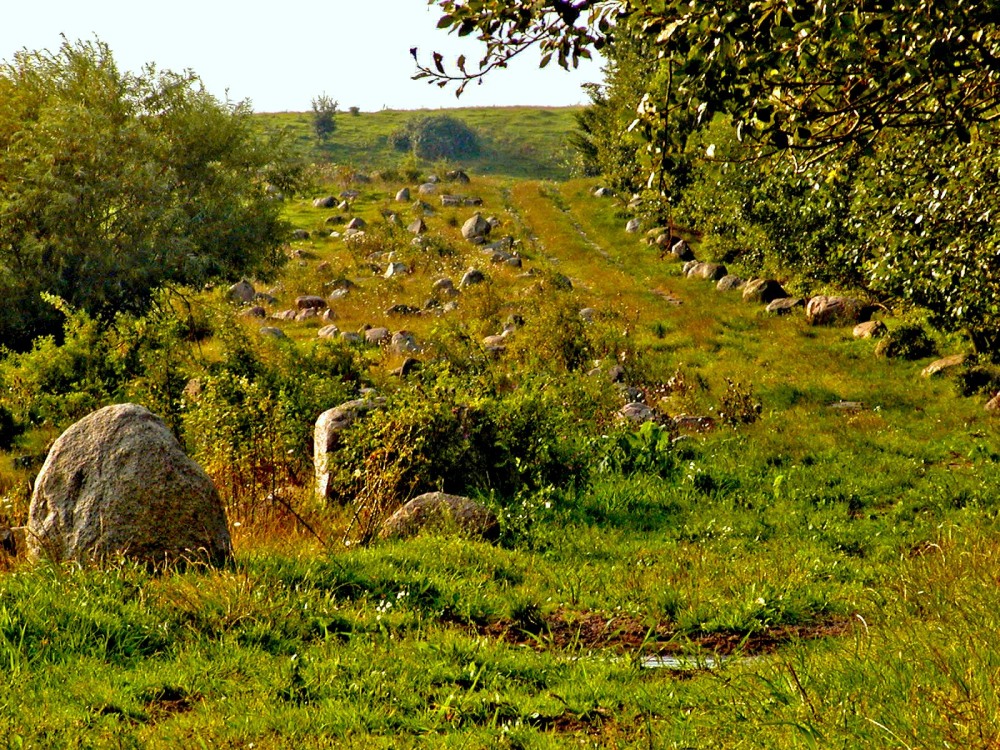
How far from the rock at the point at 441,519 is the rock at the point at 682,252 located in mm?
24991

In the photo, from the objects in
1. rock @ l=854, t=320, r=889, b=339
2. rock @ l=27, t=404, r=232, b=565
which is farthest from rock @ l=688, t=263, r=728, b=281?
rock @ l=27, t=404, r=232, b=565

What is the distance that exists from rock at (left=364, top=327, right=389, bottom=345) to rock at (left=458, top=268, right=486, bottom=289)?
5.42 m

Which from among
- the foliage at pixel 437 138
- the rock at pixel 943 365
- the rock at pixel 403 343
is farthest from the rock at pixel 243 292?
the foliage at pixel 437 138

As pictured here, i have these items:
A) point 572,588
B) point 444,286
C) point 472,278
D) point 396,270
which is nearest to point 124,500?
point 572,588

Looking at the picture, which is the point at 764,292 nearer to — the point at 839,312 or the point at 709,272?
the point at 839,312

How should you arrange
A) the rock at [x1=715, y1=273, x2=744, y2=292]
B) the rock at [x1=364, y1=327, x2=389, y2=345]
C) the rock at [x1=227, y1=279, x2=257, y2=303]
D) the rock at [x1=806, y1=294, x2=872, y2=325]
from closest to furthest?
the rock at [x1=806, y1=294, x2=872, y2=325] < the rock at [x1=364, y1=327, x2=389, y2=345] < the rock at [x1=715, y1=273, x2=744, y2=292] < the rock at [x1=227, y1=279, x2=257, y2=303]

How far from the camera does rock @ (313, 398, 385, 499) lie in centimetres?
1045

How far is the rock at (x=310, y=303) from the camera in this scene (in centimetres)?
2838

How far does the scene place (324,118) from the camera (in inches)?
3725

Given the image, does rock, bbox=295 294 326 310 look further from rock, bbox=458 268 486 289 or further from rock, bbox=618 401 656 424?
rock, bbox=618 401 656 424

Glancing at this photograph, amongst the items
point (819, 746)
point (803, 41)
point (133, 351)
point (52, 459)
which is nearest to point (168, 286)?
point (133, 351)

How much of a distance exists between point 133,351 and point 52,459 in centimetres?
748

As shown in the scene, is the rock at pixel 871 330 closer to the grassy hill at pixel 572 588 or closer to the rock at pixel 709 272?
the grassy hill at pixel 572 588

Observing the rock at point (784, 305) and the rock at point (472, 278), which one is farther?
the rock at point (472, 278)
